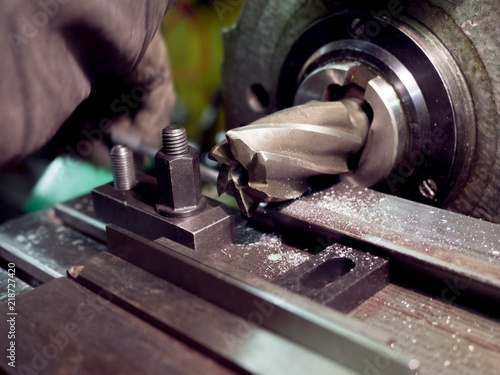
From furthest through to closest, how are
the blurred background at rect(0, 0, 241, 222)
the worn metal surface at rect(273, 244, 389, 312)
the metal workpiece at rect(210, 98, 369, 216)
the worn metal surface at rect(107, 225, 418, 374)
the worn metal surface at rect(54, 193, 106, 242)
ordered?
the blurred background at rect(0, 0, 241, 222) < the worn metal surface at rect(54, 193, 106, 242) < the metal workpiece at rect(210, 98, 369, 216) < the worn metal surface at rect(273, 244, 389, 312) < the worn metal surface at rect(107, 225, 418, 374)

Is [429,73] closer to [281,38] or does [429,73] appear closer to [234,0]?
[281,38]

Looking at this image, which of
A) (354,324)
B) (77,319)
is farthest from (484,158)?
(77,319)

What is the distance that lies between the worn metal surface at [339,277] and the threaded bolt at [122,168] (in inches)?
14.7

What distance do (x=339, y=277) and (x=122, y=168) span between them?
1.42 feet

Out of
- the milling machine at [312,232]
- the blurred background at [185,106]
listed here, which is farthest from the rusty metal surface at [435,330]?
the blurred background at [185,106]

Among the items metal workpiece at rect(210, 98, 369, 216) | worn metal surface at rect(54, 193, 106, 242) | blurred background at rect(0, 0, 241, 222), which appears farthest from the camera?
blurred background at rect(0, 0, 241, 222)

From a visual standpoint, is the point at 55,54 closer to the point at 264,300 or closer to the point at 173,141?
the point at 173,141

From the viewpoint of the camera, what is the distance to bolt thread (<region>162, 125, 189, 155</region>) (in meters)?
0.78

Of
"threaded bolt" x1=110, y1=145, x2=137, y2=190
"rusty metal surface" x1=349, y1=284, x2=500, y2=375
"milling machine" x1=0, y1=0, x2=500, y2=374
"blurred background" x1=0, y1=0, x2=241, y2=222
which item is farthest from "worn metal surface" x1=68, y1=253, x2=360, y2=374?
"blurred background" x1=0, y1=0, x2=241, y2=222

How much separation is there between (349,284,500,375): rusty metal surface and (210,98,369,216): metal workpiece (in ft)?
0.70

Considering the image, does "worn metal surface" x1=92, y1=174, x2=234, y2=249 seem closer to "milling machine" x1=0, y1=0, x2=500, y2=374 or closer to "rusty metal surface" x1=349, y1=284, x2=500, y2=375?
"milling machine" x1=0, y1=0, x2=500, y2=374

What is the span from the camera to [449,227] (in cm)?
73

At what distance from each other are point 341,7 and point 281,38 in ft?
0.50

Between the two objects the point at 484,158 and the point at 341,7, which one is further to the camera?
the point at 341,7
